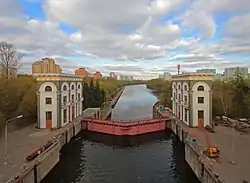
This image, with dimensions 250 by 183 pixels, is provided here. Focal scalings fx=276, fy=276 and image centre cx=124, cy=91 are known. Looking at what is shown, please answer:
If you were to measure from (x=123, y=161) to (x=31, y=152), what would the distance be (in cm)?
1055

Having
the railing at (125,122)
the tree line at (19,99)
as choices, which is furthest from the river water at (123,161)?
the tree line at (19,99)

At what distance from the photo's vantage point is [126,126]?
45656 mm

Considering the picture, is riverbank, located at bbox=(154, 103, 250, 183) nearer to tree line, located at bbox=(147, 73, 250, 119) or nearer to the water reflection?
tree line, located at bbox=(147, 73, 250, 119)

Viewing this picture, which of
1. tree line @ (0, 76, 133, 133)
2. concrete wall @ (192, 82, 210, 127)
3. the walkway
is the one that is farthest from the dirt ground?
tree line @ (0, 76, 133, 133)

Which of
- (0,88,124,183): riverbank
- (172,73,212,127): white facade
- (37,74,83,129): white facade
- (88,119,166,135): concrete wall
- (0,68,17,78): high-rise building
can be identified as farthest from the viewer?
(0,68,17,78): high-rise building

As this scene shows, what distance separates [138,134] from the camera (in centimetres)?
4612

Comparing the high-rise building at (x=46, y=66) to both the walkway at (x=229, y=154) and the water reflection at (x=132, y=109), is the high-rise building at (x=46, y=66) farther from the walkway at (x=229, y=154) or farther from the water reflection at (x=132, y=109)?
the walkway at (x=229, y=154)

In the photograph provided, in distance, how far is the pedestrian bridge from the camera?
150 feet

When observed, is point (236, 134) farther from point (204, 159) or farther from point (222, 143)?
point (204, 159)

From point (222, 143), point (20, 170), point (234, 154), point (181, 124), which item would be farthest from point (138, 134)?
point (20, 170)

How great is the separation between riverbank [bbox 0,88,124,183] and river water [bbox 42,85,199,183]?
129 centimetres

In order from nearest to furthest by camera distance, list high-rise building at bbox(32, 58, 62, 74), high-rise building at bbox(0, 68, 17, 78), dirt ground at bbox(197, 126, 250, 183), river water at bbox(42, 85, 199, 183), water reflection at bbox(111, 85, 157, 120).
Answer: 1. dirt ground at bbox(197, 126, 250, 183)
2. river water at bbox(42, 85, 199, 183)
3. high-rise building at bbox(0, 68, 17, 78)
4. water reflection at bbox(111, 85, 157, 120)
5. high-rise building at bbox(32, 58, 62, 74)

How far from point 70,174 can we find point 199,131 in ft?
64.5

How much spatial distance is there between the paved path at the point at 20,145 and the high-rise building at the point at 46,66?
43.7 meters
